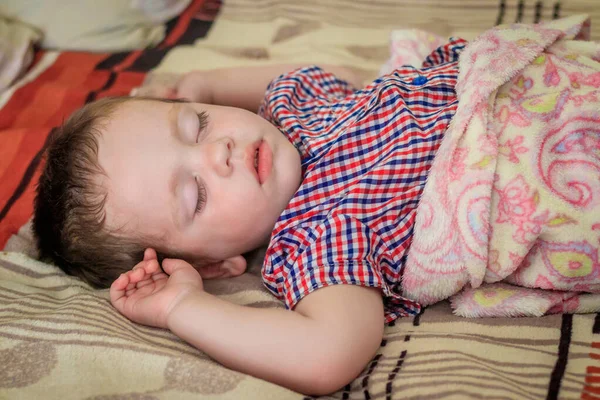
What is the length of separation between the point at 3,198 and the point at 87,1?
77 centimetres

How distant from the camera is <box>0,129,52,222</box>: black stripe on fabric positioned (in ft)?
3.81

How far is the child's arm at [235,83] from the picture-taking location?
4.47 feet

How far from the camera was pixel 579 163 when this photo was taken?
89cm

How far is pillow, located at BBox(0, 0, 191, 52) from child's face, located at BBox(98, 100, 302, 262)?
0.78m

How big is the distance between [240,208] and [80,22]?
105 centimetres

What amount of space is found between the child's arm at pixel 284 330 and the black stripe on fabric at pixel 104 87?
2.27ft

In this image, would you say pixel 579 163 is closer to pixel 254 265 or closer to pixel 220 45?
pixel 254 265

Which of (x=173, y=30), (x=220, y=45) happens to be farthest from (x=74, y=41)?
(x=220, y=45)

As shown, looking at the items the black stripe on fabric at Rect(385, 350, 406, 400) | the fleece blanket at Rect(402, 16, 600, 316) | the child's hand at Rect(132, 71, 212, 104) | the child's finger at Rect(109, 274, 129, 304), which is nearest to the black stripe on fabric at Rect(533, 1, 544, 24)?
the fleece blanket at Rect(402, 16, 600, 316)

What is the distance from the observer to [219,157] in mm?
934

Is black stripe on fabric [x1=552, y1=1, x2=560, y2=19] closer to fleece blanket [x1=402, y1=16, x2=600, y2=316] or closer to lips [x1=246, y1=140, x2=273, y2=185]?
fleece blanket [x1=402, y1=16, x2=600, y2=316]

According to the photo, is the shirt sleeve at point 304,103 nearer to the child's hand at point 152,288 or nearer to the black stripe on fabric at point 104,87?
the child's hand at point 152,288

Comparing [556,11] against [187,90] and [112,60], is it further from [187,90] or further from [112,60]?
[112,60]

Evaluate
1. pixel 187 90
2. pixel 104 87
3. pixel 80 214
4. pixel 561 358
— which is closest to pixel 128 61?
pixel 104 87
